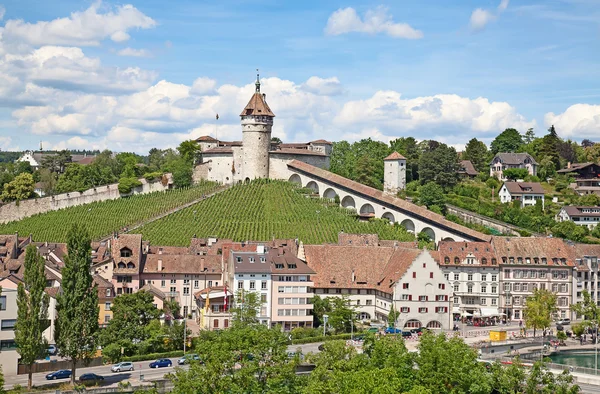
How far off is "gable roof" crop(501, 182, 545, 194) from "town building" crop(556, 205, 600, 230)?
30.5 feet

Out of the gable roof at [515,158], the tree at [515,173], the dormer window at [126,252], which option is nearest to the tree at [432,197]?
the tree at [515,173]

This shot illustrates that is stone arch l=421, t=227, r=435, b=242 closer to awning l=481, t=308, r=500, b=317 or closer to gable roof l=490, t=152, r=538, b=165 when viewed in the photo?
awning l=481, t=308, r=500, b=317

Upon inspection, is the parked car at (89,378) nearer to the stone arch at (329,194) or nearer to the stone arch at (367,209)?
the stone arch at (367,209)

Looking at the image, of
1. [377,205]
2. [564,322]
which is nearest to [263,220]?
[377,205]

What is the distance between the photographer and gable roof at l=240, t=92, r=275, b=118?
132625 millimetres

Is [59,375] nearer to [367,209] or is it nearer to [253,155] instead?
[367,209]

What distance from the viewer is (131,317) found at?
69.4m

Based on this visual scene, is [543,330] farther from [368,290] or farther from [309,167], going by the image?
[309,167]

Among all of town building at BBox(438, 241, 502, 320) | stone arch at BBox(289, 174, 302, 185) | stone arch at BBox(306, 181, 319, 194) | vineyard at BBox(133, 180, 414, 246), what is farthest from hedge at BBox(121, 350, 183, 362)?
stone arch at BBox(289, 174, 302, 185)

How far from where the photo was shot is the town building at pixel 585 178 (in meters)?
142

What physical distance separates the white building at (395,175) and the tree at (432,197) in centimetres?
703

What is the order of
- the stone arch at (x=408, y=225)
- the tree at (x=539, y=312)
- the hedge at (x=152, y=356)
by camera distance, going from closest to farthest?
the hedge at (x=152, y=356), the tree at (x=539, y=312), the stone arch at (x=408, y=225)

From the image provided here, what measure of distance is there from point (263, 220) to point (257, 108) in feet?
89.7

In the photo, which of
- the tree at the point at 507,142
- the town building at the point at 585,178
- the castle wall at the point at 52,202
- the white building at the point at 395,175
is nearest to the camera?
the castle wall at the point at 52,202
